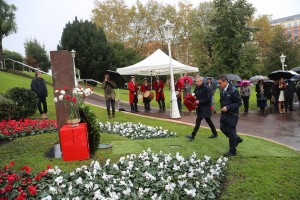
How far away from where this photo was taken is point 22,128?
33.6 feet

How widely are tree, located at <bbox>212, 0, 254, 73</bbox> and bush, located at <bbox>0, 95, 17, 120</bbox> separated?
1621cm

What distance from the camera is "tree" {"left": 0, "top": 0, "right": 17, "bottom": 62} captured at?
3538 centimetres

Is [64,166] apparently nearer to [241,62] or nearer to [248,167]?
[248,167]

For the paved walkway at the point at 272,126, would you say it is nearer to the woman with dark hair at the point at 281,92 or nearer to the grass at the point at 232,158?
the woman with dark hair at the point at 281,92

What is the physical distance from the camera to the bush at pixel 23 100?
1254 cm

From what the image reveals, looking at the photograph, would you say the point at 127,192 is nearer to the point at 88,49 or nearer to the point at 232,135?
the point at 232,135

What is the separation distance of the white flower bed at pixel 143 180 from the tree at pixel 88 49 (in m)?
26.5

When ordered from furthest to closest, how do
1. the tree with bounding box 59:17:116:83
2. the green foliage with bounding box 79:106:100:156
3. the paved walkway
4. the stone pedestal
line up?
the tree with bounding box 59:17:116:83
the paved walkway
the stone pedestal
the green foliage with bounding box 79:106:100:156

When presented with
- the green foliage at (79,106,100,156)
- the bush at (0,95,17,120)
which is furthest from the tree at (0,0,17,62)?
the green foliage at (79,106,100,156)

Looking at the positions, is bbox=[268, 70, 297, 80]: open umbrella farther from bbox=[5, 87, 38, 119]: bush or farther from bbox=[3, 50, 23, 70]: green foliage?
bbox=[3, 50, 23, 70]: green foliage

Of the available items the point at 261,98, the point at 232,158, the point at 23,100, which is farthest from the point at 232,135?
the point at 261,98

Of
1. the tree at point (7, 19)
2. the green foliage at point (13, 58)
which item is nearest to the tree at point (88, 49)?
the tree at point (7, 19)

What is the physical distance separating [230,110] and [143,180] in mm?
2865

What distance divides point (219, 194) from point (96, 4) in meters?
45.4
